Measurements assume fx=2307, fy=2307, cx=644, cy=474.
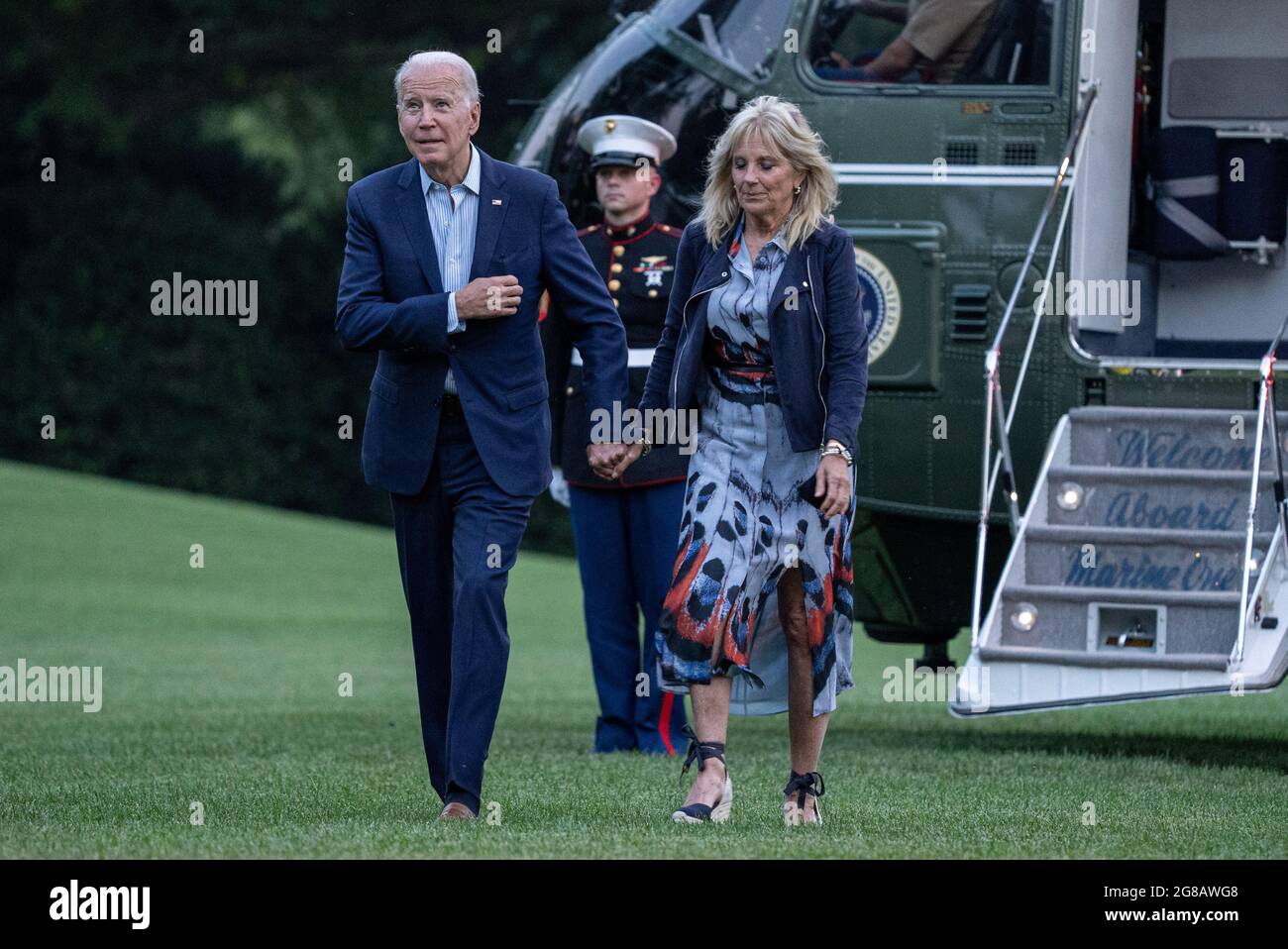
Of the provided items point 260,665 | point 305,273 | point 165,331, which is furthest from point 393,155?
point 260,665

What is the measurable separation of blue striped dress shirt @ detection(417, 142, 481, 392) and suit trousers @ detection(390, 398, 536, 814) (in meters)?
0.34

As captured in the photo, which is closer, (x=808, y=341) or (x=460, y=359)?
(x=808, y=341)

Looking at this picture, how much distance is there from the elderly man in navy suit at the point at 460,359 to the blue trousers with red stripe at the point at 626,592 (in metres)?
2.20

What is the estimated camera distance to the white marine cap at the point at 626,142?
7.93 metres

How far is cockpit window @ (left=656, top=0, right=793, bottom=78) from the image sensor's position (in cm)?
811

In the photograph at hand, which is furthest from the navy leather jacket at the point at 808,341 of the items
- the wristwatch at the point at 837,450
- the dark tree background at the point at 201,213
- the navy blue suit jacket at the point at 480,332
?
the dark tree background at the point at 201,213

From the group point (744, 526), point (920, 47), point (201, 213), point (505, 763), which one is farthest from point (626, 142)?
point (201, 213)

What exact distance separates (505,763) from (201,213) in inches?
607

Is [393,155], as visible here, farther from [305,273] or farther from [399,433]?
[399,433]

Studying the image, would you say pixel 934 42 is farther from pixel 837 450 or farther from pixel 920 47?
pixel 837 450

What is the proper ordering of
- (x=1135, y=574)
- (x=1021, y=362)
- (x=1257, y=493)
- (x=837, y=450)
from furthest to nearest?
(x=1021, y=362) → (x=1135, y=574) → (x=1257, y=493) → (x=837, y=450)

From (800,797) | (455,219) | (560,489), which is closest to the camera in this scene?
(800,797)

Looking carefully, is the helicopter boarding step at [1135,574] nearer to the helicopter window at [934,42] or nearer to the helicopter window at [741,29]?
the helicopter window at [934,42]

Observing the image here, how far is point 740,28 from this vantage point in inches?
322
